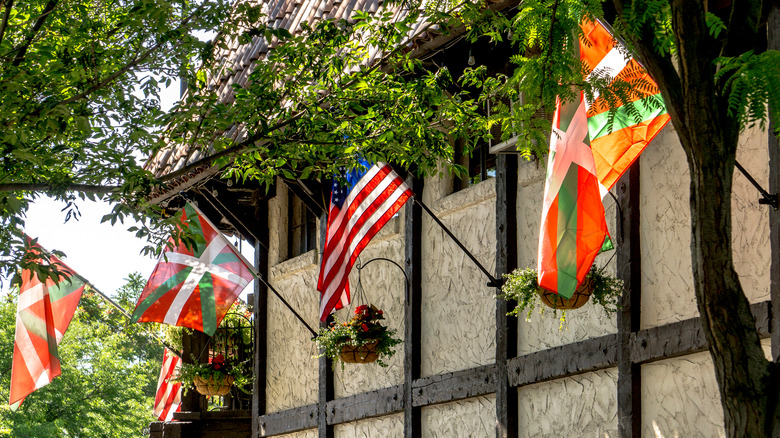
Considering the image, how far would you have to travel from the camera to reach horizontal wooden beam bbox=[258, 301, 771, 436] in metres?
7.36

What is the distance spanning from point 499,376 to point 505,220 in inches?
53.4

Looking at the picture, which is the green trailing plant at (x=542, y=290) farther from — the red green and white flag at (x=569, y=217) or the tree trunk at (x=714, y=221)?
the tree trunk at (x=714, y=221)

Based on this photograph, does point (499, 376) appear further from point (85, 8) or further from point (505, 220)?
point (85, 8)

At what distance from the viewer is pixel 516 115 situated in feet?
23.5

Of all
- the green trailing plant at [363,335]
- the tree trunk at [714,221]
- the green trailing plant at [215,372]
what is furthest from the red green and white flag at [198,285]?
the tree trunk at [714,221]

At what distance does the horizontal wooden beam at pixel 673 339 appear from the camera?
6797mm

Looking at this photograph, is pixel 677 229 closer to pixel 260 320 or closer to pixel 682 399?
pixel 682 399

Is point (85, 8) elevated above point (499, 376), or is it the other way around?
point (85, 8)

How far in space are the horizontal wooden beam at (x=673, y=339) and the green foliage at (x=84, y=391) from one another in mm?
20983

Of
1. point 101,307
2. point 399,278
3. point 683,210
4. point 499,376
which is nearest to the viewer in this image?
point 683,210

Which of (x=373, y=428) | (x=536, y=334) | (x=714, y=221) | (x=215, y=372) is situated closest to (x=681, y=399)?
(x=536, y=334)

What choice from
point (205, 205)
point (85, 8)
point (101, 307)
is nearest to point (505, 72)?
point (85, 8)

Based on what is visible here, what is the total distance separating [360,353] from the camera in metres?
10.7

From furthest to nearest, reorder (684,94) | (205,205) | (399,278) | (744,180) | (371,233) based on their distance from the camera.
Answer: (205,205), (399,278), (371,233), (744,180), (684,94)
